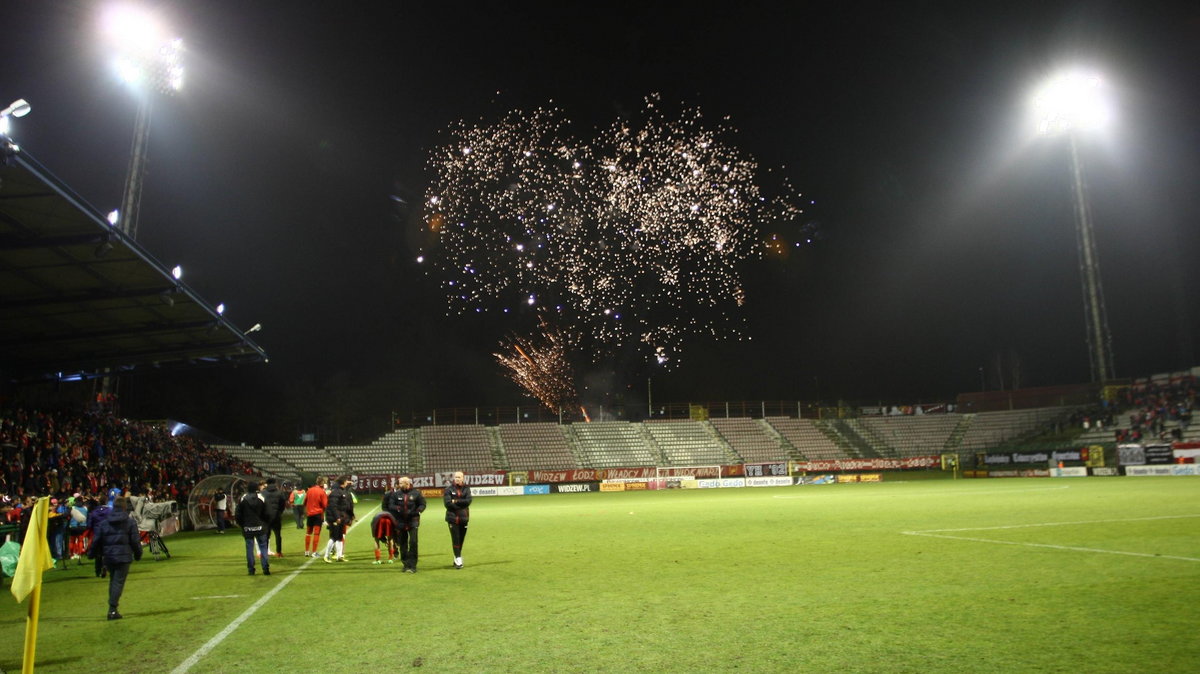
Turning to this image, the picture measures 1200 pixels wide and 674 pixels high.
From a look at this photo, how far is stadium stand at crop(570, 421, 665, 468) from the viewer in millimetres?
58094

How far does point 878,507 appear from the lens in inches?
1046

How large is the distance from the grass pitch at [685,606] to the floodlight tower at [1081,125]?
3441 centimetres

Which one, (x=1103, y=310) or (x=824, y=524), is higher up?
(x=1103, y=310)

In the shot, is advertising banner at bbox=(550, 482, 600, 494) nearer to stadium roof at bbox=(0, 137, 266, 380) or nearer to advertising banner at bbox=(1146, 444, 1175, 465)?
stadium roof at bbox=(0, 137, 266, 380)

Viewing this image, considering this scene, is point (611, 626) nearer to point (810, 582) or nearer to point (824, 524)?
point (810, 582)

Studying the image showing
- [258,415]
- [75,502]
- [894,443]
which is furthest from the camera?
[258,415]

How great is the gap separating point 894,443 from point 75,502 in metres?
57.1

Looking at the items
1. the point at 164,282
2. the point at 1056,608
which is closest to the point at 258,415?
the point at 164,282

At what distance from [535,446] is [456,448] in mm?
5975

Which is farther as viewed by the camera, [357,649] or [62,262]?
[62,262]

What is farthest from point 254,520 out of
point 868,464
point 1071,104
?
point 1071,104

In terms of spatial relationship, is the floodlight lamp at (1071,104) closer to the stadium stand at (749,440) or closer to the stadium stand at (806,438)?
the stadium stand at (806,438)

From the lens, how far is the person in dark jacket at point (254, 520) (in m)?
13.9

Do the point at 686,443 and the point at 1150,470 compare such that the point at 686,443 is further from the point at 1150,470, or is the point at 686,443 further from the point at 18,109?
the point at 18,109
